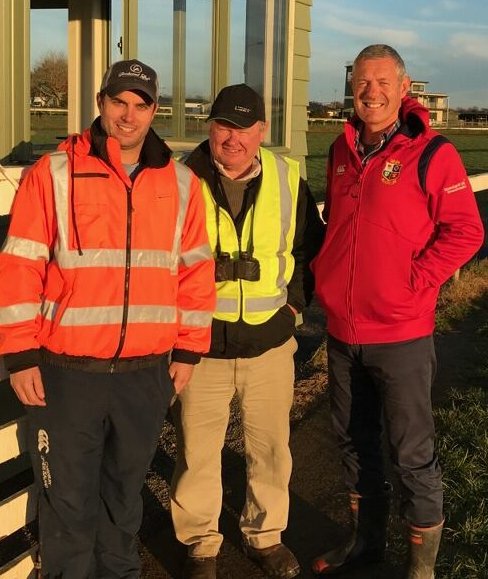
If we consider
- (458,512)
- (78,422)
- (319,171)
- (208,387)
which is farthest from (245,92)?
(319,171)

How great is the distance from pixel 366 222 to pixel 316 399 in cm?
268

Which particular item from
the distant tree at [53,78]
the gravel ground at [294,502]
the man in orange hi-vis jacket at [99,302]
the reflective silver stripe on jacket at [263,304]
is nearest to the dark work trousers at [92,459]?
the man in orange hi-vis jacket at [99,302]

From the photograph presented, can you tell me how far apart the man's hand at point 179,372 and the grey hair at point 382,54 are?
1.36m

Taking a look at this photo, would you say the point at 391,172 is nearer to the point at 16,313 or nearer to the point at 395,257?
the point at 395,257

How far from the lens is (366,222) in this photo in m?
2.80

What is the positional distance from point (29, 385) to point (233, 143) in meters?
1.20

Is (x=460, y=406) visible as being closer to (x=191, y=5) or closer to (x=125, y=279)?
(x=125, y=279)

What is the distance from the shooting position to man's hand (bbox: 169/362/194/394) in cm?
272

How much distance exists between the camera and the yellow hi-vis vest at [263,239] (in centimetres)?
292

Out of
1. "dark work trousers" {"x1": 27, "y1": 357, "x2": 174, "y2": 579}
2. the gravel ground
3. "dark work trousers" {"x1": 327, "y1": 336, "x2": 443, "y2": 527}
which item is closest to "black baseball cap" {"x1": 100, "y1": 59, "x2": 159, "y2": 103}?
"dark work trousers" {"x1": 27, "y1": 357, "x2": 174, "y2": 579}

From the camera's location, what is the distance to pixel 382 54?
2.79 m

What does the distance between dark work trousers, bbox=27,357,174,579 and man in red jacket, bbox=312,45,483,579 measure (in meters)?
0.81

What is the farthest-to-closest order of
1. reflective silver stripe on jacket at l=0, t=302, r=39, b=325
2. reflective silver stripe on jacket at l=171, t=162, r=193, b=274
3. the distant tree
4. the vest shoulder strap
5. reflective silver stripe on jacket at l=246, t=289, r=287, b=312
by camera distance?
the distant tree, reflective silver stripe on jacket at l=246, t=289, r=287, b=312, the vest shoulder strap, reflective silver stripe on jacket at l=171, t=162, r=193, b=274, reflective silver stripe on jacket at l=0, t=302, r=39, b=325

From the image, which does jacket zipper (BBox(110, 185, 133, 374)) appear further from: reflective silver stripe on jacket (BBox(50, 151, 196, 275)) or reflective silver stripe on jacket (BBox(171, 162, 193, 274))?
reflective silver stripe on jacket (BBox(171, 162, 193, 274))
